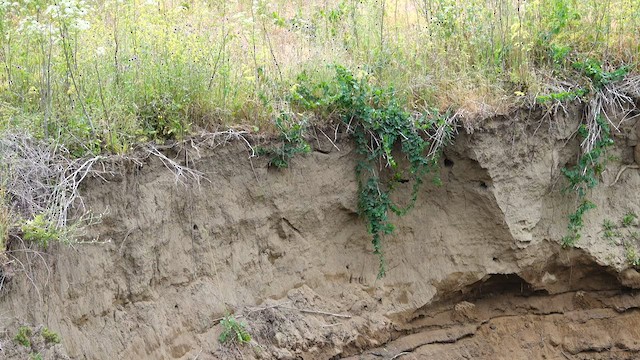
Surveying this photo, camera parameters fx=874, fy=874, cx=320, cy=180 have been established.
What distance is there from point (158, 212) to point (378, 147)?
185 cm

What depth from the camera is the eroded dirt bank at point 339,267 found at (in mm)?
6051

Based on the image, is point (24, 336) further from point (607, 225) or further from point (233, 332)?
point (607, 225)

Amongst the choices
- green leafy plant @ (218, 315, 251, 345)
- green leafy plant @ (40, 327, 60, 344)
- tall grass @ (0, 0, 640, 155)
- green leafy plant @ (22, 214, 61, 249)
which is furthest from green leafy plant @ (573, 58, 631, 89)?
green leafy plant @ (40, 327, 60, 344)

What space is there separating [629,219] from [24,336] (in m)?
5.16

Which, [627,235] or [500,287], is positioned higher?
[627,235]

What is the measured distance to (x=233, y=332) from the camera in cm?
648

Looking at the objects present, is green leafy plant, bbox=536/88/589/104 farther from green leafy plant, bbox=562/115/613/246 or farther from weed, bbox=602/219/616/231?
weed, bbox=602/219/616/231

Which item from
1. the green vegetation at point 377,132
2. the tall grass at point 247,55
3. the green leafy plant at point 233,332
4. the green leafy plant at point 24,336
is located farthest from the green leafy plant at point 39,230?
the green vegetation at point 377,132

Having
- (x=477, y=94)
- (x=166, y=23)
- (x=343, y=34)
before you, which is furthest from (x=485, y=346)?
(x=166, y=23)

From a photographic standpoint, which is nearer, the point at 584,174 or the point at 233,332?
the point at 233,332

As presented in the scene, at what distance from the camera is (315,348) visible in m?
6.82

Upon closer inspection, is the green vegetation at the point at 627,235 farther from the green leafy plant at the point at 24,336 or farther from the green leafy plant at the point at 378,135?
the green leafy plant at the point at 24,336

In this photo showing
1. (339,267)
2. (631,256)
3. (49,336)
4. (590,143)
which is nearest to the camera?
(49,336)

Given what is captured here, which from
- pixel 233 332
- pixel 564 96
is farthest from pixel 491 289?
pixel 233 332
